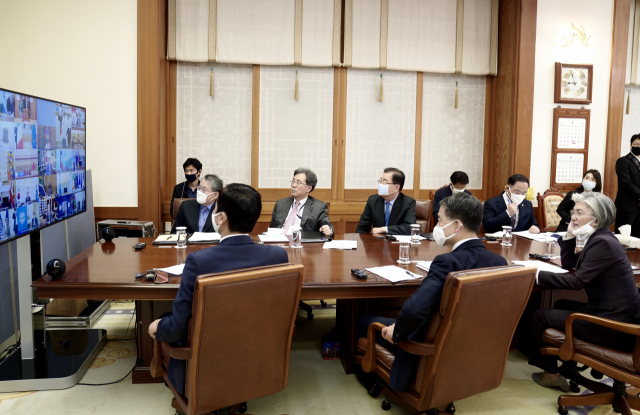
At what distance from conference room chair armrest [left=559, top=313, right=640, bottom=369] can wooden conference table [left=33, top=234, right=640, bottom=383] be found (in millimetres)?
749

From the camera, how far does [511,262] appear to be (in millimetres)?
3078

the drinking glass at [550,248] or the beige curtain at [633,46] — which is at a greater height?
the beige curtain at [633,46]

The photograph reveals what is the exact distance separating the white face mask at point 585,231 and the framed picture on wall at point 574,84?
3770 millimetres

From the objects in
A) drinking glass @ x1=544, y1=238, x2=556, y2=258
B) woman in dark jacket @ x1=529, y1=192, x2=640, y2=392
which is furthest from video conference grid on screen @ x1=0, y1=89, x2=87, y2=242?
drinking glass @ x1=544, y1=238, x2=556, y2=258

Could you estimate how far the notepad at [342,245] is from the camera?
3467 mm

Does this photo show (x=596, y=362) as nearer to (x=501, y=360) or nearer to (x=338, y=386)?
(x=501, y=360)

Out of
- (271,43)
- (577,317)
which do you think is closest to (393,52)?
(271,43)

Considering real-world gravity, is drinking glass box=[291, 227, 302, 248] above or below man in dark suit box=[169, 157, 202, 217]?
below

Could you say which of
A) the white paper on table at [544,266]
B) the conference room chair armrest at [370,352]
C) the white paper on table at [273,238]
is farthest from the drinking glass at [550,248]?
the white paper on table at [273,238]

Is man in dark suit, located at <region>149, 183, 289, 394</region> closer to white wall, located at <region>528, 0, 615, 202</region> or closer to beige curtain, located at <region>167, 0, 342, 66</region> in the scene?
beige curtain, located at <region>167, 0, 342, 66</region>

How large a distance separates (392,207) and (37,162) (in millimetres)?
2734

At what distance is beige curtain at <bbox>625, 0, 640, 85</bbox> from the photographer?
6316mm

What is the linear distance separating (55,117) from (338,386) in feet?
8.62

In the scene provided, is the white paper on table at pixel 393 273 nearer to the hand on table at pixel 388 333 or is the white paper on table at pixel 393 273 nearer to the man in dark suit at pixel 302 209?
the hand on table at pixel 388 333
